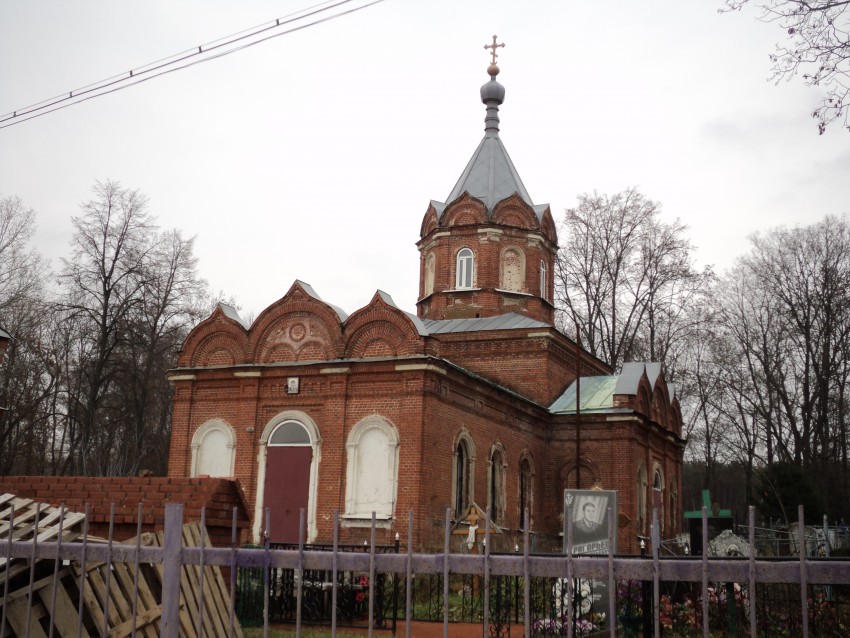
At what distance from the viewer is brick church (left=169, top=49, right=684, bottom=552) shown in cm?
2036

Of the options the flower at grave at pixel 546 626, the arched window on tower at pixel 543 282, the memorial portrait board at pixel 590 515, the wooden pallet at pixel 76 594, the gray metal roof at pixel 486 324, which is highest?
Result: the arched window on tower at pixel 543 282

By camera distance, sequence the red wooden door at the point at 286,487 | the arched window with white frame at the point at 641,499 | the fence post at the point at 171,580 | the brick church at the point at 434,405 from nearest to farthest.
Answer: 1. the fence post at the point at 171,580
2. the brick church at the point at 434,405
3. the red wooden door at the point at 286,487
4. the arched window with white frame at the point at 641,499

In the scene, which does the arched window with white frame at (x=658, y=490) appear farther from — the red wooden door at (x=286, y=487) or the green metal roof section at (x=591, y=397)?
the red wooden door at (x=286, y=487)

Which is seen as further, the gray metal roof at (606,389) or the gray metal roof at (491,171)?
the gray metal roof at (491,171)

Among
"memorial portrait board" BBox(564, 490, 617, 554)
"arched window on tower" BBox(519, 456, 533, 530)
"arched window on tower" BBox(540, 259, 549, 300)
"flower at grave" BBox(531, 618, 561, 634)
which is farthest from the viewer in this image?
"arched window on tower" BBox(540, 259, 549, 300)

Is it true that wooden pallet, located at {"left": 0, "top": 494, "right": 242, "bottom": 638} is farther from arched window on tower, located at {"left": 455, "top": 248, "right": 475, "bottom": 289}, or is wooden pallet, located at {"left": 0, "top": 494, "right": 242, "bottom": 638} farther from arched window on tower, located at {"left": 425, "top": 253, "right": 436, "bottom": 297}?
arched window on tower, located at {"left": 425, "top": 253, "right": 436, "bottom": 297}

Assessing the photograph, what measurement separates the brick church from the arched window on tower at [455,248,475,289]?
0.15 feet

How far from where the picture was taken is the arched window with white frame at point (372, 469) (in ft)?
65.8

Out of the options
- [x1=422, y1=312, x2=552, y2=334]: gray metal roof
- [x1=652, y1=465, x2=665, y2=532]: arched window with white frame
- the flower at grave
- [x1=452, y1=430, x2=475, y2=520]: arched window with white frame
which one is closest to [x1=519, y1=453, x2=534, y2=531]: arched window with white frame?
[x1=452, y1=430, x2=475, y2=520]: arched window with white frame

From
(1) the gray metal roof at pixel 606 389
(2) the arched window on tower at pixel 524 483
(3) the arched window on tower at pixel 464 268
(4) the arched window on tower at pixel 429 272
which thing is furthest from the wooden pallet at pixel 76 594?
(4) the arched window on tower at pixel 429 272

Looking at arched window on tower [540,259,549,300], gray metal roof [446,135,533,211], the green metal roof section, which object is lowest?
the green metal roof section

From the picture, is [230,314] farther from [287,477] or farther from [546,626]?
[546,626]

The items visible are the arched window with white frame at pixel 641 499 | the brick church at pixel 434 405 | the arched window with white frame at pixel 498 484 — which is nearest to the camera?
the brick church at pixel 434 405

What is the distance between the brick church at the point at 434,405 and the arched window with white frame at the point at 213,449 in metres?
0.04
